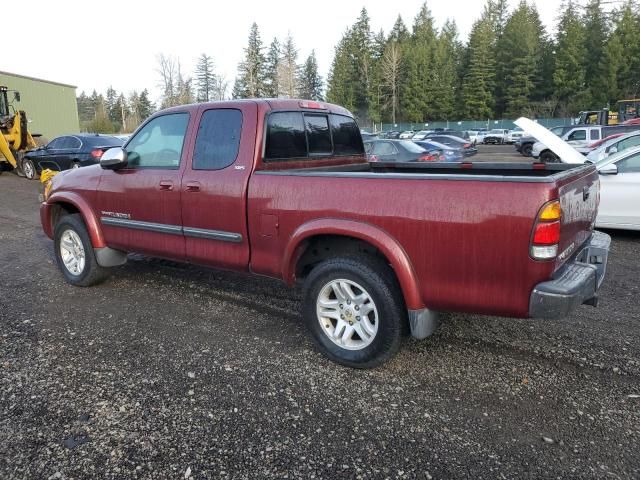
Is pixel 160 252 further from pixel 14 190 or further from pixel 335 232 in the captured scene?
pixel 14 190

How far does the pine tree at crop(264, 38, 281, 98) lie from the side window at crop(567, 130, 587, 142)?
5522 centimetres

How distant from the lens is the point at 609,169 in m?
7.61

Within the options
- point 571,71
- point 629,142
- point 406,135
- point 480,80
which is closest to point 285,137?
point 629,142

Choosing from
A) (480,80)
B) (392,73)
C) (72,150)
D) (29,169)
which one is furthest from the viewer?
(392,73)

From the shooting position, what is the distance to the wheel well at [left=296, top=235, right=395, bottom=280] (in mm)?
3545

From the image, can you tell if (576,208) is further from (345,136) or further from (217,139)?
(217,139)

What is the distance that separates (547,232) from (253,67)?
7679 cm

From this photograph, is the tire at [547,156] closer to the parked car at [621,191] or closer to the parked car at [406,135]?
the parked car at [621,191]

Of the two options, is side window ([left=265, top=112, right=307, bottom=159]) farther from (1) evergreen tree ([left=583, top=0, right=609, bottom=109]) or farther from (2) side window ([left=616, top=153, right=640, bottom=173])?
(1) evergreen tree ([left=583, top=0, right=609, bottom=109])

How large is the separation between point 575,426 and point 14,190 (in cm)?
1684

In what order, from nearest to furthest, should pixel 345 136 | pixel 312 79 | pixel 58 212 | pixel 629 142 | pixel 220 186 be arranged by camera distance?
1. pixel 220 186
2. pixel 345 136
3. pixel 58 212
4. pixel 629 142
5. pixel 312 79

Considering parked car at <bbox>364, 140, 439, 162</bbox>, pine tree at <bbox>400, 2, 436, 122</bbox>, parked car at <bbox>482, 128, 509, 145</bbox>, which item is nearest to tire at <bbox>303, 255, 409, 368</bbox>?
parked car at <bbox>364, 140, 439, 162</bbox>

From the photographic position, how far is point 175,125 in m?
4.55

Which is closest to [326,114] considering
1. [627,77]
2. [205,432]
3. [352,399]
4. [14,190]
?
[352,399]
